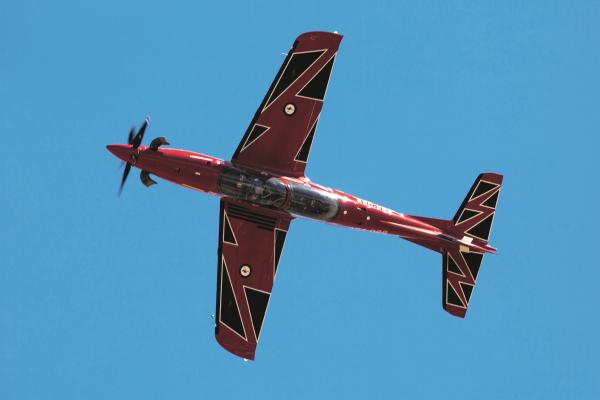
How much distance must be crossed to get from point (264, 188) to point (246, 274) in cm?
430

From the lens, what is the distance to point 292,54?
106 ft

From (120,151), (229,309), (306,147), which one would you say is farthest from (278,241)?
(120,151)

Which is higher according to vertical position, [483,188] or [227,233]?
[483,188]

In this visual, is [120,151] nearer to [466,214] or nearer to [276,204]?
[276,204]

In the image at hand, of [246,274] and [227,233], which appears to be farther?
[246,274]

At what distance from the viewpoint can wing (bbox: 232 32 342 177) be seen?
106 ft

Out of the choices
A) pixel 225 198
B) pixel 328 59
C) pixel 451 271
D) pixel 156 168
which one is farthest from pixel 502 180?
pixel 156 168

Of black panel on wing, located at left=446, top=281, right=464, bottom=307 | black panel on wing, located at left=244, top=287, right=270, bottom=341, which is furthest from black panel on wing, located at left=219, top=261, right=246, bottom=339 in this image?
black panel on wing, located at left=446, top=281, right=464, bottom=307

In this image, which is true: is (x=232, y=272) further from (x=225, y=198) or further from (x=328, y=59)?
(x=328, y=59)

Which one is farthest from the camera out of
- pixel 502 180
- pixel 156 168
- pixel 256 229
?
pixel 502 180

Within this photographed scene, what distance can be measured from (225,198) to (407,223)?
25.9ft

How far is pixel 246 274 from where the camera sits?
34.0 metres

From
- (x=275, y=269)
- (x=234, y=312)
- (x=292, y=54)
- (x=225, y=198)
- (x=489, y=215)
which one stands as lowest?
(x=234, y=312)

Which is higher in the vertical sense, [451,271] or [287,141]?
[287,141]
